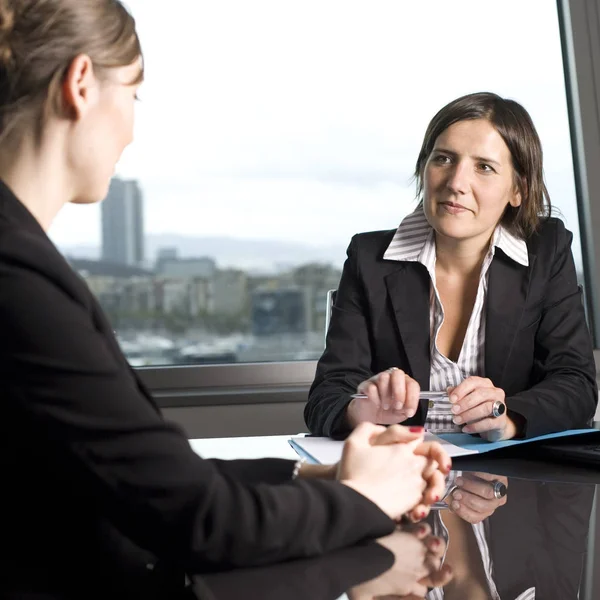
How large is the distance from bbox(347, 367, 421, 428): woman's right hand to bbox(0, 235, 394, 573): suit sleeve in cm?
81

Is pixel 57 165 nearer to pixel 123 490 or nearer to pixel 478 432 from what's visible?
pixel 123 490

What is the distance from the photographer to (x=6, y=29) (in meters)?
0.99

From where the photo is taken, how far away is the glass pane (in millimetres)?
3172

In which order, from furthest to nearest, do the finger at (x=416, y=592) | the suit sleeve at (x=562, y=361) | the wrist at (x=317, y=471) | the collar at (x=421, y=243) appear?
the collar at (x=421, y=243), the suit sleeve at (x=562, y=361), the wrist at (x=317, y=471), the finger at (x=416, y=592)

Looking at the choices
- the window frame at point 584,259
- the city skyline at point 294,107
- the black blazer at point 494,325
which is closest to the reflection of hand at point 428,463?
the black blazer at point 494,325

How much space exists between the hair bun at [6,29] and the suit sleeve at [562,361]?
1191mm

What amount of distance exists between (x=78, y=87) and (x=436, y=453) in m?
0.65

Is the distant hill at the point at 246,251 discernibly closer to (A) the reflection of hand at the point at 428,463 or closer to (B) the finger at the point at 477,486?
(B) the finger at the point at 477,486

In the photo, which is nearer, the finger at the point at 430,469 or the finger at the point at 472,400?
the finger at the point at 430,469

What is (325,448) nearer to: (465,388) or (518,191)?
(465,388)

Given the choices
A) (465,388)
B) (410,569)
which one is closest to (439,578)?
(410,569)

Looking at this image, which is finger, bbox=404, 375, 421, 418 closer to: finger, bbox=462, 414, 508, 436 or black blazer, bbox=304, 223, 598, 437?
finger, bbox=462, 414, 508, 436

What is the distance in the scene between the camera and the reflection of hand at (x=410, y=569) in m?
0.82

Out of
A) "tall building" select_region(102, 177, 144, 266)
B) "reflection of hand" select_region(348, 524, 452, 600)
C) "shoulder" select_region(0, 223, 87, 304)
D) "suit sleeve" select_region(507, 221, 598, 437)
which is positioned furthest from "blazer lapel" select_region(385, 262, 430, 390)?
"shoulder" select_region(0, 223, 87, 304)
